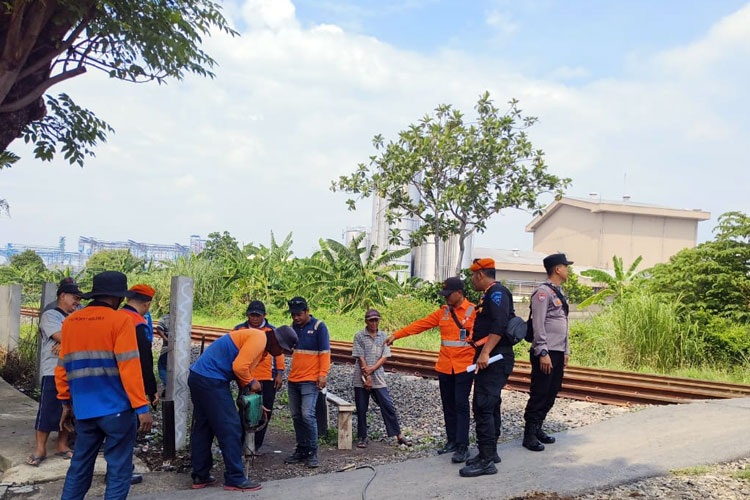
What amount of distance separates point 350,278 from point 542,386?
1846 cm

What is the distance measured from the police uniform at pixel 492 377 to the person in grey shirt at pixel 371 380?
5.53 feet

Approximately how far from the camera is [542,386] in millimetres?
6594

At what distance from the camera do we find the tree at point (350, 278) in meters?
24.4

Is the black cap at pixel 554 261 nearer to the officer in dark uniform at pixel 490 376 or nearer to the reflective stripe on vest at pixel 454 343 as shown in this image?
the officer in dark uniform at pixel 490 376

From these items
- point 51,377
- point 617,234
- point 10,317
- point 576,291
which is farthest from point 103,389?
point 617,234

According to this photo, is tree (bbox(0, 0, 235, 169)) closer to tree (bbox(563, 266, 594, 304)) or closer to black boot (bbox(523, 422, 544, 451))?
black boot (bbox(523, 422, 544, 451))

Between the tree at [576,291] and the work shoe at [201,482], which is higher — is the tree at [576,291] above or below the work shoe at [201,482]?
above

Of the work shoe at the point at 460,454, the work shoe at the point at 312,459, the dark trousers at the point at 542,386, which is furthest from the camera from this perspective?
the work shoe at the point at 312,459

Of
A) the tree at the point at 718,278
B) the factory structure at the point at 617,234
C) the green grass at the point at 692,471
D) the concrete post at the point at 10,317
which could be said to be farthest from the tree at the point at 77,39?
the factory structure at the point at 617,234

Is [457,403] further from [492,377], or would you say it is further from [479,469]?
[479,469]

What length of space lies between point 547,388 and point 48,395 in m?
4.98

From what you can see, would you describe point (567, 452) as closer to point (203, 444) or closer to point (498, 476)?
point (498, 476)

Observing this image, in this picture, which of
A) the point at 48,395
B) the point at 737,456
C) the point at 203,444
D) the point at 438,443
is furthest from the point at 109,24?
the point at 737,456

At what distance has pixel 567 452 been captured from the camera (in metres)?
6.80
